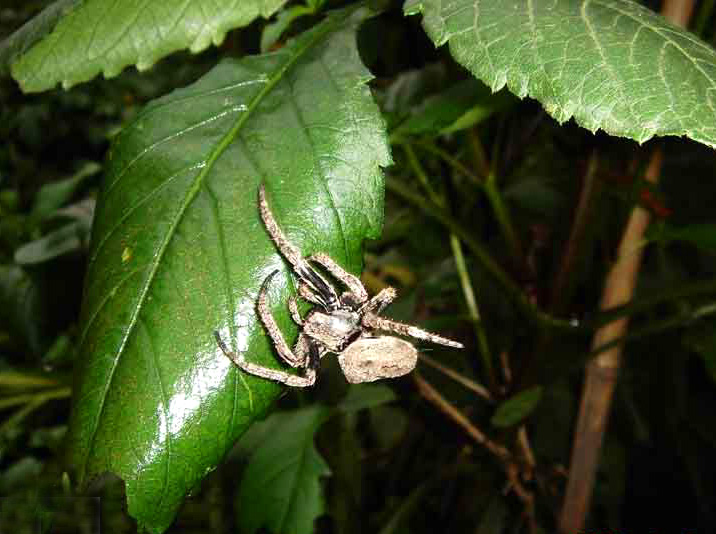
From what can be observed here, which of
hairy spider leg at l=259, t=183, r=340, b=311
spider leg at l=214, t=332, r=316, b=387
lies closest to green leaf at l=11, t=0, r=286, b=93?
hairy spider leg at l=259, t=183, r=340, b=311

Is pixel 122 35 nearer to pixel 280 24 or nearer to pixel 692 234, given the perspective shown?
pixel 280 24

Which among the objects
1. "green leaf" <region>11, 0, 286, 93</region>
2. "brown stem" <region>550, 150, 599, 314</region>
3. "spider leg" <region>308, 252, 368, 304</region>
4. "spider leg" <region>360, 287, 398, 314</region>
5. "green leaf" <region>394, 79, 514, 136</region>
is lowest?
"brown stem" <region>550, 150, 599, 314</region>

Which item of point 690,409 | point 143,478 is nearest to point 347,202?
point 143,478

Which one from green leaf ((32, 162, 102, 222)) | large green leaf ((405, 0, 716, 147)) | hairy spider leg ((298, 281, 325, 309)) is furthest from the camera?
green leaf ((32, 162, 102, 222))

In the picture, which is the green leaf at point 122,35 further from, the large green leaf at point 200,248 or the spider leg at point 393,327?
the spider leg at point 393,327

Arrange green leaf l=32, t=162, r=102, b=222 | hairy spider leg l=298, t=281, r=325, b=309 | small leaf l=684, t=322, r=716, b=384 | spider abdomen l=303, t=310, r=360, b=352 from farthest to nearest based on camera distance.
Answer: green leaf l=32, t=162, r=102, b=222, small leaf l=684, t=322, r=716, b=384, spider abdomen l=303, t=310, r=360, b=352, hairy spider leg l=298, t=281, r=325, b=309

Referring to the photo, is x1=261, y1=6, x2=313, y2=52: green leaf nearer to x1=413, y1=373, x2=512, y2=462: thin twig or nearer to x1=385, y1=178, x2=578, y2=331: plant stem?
x1=385, y1=178, x2=578, y2=331: plant stem

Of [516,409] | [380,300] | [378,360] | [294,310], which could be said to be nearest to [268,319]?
[294,310]

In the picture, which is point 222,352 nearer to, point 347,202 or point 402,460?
point 347,202
